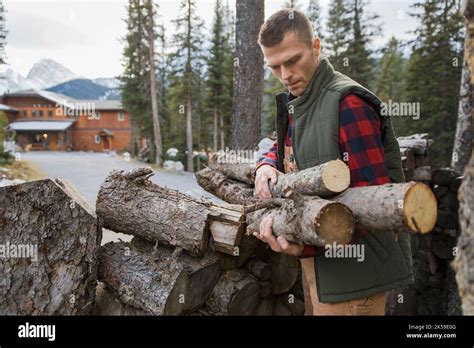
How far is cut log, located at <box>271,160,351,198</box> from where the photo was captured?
2.22 metres

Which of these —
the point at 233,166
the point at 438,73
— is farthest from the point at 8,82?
the point at 438,73

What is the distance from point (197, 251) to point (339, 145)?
1933mm

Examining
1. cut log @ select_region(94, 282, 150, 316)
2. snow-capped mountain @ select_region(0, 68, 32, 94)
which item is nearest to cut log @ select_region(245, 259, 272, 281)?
cut log @ select_region(94, 282, 150, 316)

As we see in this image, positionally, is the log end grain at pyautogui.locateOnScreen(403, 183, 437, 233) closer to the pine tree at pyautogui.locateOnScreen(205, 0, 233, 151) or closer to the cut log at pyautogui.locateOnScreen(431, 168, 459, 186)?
the cut log at pyautogui.locateOnScreen(431, 168, 459, 186)

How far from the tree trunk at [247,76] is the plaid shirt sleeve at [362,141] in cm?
613

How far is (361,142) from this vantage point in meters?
2.13

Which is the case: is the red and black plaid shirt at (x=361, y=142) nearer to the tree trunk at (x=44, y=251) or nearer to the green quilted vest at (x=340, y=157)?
the green quilted vest at (x=340, y=157)

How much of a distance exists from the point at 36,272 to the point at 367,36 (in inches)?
1007

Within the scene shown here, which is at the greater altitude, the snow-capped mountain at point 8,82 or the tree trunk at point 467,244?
the snow-capped mountain at point 8,82

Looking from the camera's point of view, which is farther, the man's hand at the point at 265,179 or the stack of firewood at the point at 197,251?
the stack of firewood at the point at 197,251

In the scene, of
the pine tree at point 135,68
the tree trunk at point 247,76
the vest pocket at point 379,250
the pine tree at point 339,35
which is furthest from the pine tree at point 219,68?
the vest pocket at point 379,250

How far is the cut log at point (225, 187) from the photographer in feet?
14.4

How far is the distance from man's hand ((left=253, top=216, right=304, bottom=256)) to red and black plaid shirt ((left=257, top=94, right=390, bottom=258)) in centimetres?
58

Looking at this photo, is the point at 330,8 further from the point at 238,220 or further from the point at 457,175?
the point at 238,220
